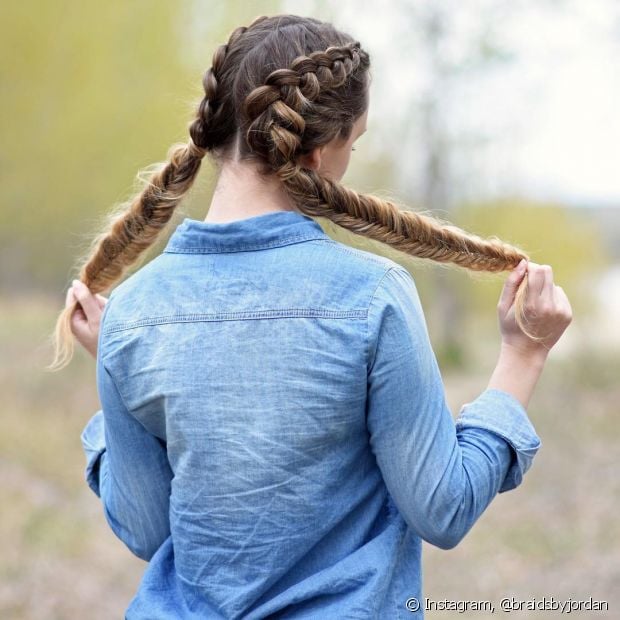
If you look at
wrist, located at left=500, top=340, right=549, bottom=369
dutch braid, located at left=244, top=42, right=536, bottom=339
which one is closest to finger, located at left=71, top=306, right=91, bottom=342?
dutch braid, located at left=244, top=42, right=536, bottom=339

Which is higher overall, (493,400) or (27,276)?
(493,400)

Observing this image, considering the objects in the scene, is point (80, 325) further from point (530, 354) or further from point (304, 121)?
point (530, 354)

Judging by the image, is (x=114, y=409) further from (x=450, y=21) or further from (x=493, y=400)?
(x=450, y=21)

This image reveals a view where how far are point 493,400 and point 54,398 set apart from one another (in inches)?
319

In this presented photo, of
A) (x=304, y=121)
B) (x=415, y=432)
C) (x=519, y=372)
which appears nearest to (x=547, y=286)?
(x=519, y=372)

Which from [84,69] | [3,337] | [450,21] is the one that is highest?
[450,21]

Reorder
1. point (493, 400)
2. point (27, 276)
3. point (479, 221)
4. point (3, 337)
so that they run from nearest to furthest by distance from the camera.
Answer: point (493, 400), point (3, 337), point (27, 276), point (479, 221)

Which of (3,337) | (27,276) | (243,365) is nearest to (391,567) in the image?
(243,365)

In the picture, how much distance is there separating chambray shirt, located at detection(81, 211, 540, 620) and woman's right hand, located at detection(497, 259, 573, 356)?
0.12 metres

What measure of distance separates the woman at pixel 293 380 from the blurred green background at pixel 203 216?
0.69 ft

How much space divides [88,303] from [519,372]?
0.76 metres

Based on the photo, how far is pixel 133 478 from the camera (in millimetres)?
1426

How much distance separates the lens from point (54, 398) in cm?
898

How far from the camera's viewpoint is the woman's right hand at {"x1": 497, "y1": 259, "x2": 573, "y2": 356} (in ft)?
4.54
